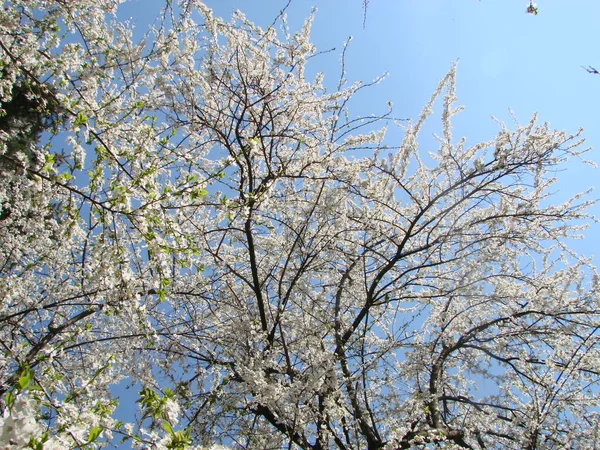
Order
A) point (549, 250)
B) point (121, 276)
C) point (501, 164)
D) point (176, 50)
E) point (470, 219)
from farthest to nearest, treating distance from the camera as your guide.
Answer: point (549, 250), point (470, 219), point (501, 164), point (176, 50), point (121, 276)

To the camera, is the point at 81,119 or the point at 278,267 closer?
the point at 81,119

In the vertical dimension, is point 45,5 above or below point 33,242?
above

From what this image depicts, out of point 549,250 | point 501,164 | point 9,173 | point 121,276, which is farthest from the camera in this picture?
point 549,250

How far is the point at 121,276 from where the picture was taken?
95.1 inches

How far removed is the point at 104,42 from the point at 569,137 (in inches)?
172

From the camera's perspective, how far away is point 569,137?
415 cm

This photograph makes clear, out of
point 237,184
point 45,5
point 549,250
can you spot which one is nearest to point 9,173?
point 45,5

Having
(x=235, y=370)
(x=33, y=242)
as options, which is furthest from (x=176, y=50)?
(x=235, y=370)

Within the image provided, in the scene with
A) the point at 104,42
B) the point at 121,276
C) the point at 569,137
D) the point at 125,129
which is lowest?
the point at 121,276

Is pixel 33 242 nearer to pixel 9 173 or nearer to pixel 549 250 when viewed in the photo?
pixel 9 173

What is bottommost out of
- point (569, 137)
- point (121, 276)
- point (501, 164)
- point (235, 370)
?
point (121, 276)

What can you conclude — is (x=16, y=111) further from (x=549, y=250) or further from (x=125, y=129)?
(x=549, y=250)

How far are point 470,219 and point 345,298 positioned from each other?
6.11 ft

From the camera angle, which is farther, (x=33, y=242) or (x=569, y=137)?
(x=569, y=137)
